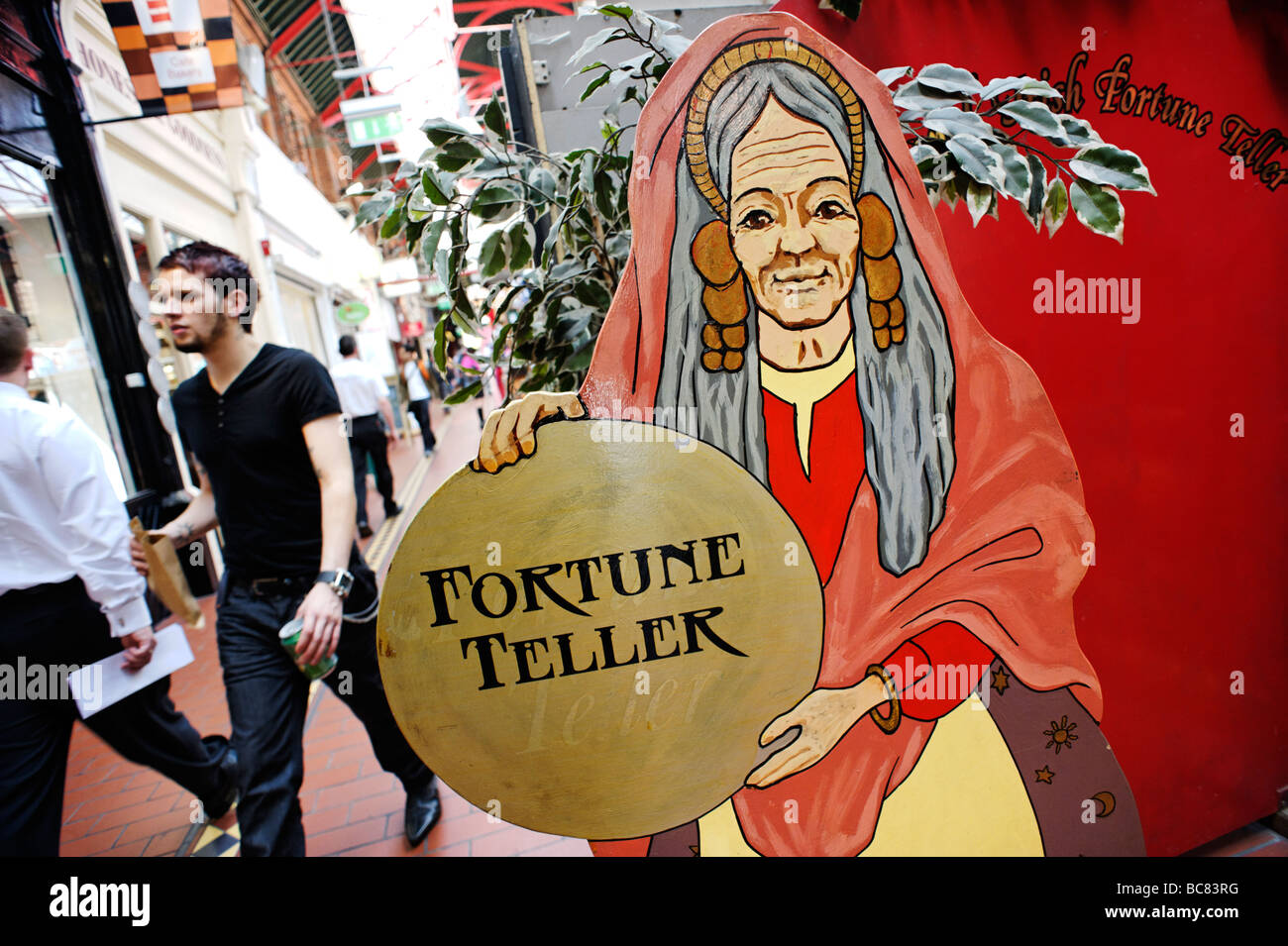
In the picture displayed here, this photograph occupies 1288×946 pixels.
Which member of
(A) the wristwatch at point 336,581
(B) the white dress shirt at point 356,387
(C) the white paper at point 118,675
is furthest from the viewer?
(B) the white dress shirt at point 356,387

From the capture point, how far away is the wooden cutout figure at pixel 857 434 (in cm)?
109

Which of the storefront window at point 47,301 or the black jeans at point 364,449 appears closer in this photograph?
the storefront window at point 47,301

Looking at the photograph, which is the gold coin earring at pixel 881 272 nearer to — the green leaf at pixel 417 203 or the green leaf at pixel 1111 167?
the green leaf at pixel 1111 167

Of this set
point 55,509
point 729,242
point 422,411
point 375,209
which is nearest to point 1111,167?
point 729,242

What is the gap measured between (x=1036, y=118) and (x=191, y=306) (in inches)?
76.0

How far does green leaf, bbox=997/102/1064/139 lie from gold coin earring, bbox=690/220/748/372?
56cm

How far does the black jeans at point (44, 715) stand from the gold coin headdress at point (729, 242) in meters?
1.97

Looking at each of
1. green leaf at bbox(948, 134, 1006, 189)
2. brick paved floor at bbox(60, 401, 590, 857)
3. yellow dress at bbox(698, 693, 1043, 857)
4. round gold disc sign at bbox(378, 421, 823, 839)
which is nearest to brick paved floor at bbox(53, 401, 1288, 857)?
brick paved floor at bbox(60, 401, 590, 857)

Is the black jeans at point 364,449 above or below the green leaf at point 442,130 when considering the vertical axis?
below

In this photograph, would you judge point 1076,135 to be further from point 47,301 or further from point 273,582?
point 47,301

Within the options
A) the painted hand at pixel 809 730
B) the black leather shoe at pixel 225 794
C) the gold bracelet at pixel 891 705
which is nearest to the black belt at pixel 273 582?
the black leather shoe at pixel 225 794
